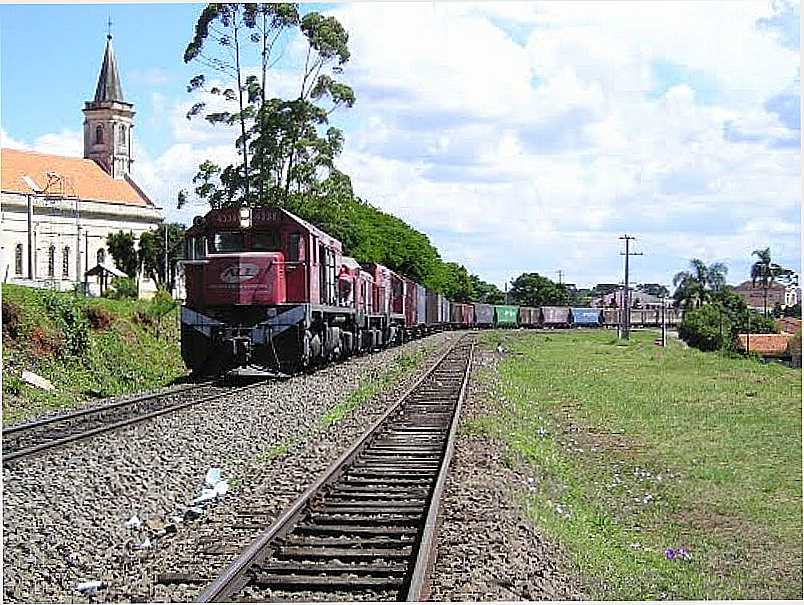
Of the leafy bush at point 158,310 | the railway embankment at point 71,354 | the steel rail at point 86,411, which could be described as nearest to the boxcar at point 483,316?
the leafy bush at point 158,310

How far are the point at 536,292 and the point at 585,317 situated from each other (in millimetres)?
39064

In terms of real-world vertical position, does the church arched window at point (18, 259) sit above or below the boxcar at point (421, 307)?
above

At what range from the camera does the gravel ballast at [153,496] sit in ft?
25.8

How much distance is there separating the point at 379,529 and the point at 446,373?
67.4 ft

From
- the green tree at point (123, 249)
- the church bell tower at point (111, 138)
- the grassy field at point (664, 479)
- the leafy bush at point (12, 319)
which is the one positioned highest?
the church bell tower at point (111, 138)

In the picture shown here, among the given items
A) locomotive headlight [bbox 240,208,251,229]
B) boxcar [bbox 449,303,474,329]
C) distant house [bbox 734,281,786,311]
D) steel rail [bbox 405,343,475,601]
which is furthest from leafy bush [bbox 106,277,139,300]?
distant house [bbox 734,281,786,311]

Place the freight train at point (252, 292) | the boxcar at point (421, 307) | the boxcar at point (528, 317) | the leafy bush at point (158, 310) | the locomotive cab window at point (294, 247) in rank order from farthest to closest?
the boxcar at point (528, 317), the boxcar at point (421, 307), the leafy bush at point (158, 310), the locomotive cab window at point (294, 247), the freight train at point (252, 292)

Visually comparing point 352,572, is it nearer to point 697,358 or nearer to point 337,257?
point 337,257

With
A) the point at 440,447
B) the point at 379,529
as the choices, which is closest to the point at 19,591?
the point at 379,529

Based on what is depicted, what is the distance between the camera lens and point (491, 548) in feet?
27.7

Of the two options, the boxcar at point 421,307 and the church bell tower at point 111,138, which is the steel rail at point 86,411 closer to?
the boxcar at point 421,307

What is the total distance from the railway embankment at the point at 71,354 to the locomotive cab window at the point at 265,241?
419cm

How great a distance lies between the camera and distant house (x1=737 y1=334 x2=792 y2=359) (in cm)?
5656

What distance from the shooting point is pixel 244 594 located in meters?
7.18
